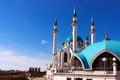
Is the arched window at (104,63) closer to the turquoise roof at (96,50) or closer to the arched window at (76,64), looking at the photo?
the turquoise roof at (96,50)

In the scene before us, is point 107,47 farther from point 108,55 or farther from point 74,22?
point 74,22

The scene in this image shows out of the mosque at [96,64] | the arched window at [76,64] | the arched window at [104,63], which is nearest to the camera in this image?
the mosque at [96,64]

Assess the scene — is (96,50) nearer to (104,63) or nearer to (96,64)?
(96,64)

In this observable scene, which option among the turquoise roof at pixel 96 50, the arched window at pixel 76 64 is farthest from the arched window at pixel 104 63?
the arched window at pixel 76 64

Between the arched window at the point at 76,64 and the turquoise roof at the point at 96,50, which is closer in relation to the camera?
the turquoise roof at the point at 96,50

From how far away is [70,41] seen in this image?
6750cm

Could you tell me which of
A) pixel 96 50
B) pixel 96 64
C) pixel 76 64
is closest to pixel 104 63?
pixel 96 64

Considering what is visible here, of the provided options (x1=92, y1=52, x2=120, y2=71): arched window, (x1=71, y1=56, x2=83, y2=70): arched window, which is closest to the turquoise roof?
(x1=92, y1=52, x2=120, y2=71): arched window

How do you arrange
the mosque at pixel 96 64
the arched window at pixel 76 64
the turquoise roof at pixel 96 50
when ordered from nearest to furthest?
the mosque at pixel 96 64, the turquoise roof at pixel 96 50, the arched window at pixel 76 64

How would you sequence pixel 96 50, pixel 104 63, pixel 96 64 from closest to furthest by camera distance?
pixel 104 63, pixel 96 64, pixel 96 50

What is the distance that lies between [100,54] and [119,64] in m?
3.57

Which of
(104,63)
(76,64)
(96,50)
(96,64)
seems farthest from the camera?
(76,64)

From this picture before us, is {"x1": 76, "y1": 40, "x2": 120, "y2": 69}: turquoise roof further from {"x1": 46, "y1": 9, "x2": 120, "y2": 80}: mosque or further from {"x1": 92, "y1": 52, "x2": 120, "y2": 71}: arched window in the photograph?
{"x1": 92, "y1": 52, "x2": 120, "y2": 71}: arched window

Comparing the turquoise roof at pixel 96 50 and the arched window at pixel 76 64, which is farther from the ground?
the turquoise roof at pixel 96 50
